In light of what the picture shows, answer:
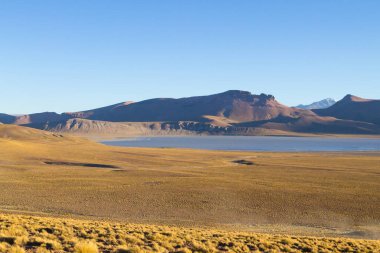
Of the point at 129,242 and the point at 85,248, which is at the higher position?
the point at 85,248

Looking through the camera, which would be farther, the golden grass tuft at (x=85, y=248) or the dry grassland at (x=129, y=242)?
the dry grassland at (x=129, y=242)

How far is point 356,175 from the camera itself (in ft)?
175

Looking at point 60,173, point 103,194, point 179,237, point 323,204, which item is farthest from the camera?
point 60,173

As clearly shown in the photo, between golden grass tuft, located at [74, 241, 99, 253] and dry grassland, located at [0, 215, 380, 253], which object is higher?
golden grass tuft, located at [74, 241, 99, 253]

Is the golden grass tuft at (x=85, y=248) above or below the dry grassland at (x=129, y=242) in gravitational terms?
above

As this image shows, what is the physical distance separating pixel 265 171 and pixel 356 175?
37.0 ft

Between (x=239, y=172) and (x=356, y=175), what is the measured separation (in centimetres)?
1408

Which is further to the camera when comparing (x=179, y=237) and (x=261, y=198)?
(x=261, y=198)

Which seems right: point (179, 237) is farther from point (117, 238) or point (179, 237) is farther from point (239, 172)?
point (239, 172)

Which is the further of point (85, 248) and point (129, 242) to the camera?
point (129, 242)

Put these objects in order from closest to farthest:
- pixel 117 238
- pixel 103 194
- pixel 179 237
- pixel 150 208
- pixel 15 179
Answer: pixel 117 238 < pixel 179 237 < pixel 150 208 < pixel 103 194 < pixel 15 179

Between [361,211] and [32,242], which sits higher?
[32,242]

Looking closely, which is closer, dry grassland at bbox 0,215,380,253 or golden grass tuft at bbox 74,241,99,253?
golden grass tuft at bbox 74,241,99,253

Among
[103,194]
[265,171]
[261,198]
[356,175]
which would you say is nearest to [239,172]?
[265,171]
